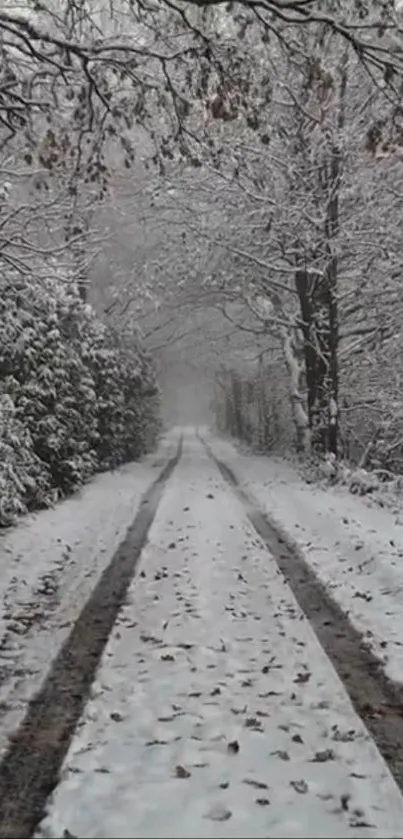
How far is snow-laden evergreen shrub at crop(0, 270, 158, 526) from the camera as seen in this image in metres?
14.4

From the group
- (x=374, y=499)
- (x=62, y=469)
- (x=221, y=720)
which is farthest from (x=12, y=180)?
(x=221, y=720)

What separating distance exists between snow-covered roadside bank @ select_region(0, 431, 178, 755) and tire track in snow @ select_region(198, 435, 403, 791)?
7.57 ft

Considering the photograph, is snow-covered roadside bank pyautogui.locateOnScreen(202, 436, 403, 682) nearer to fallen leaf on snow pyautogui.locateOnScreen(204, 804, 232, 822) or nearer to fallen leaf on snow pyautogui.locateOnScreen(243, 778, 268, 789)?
fallen leaf on snow pyautogui.locateOnScreen(243, 778, 268, 789)

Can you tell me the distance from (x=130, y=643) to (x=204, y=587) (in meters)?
2.12

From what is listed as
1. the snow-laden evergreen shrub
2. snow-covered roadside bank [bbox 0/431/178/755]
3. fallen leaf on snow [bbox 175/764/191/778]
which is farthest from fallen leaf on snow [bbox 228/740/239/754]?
the snow-laden evergreen shrub

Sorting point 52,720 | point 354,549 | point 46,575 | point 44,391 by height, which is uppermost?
point 44,391

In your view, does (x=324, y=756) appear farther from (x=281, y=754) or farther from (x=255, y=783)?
(x=255, y=783)

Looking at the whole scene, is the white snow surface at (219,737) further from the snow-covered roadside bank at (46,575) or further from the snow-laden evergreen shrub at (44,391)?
the snow-laden evergreen shrub at (44,391)

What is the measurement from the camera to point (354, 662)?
682 cm

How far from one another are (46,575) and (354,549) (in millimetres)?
4002

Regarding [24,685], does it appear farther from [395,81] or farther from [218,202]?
[218,202]

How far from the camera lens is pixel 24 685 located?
6375mm


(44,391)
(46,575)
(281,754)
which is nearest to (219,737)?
(281,754)

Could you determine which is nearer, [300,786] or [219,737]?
[300,786]
